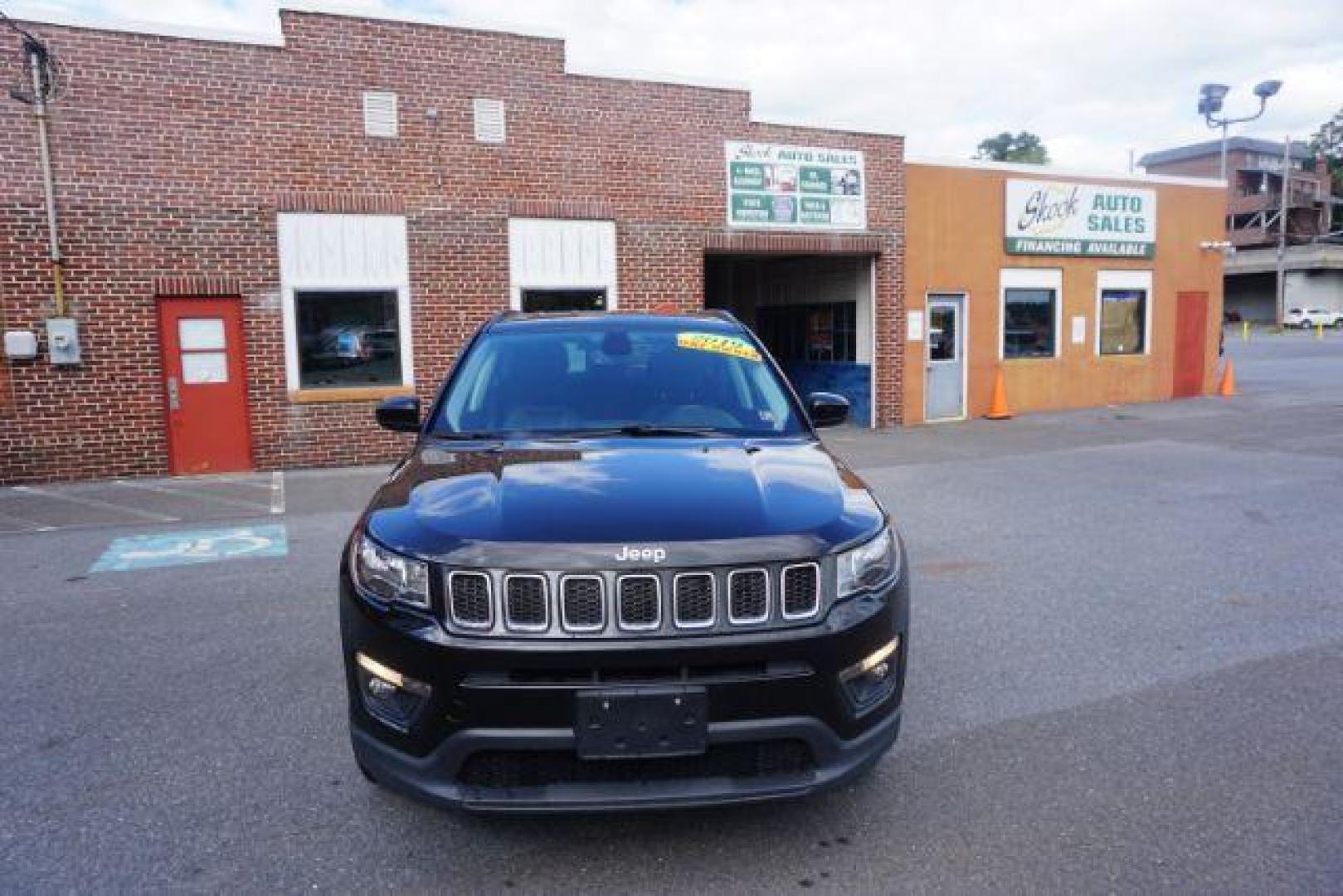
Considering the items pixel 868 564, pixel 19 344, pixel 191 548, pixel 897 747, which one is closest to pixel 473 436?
pixel 868 564

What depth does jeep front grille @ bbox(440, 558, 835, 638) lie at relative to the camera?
264 centimetres

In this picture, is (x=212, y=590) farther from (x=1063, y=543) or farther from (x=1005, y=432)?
(x=1005, y=432)

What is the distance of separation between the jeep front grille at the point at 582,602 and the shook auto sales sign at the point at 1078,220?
15.4m

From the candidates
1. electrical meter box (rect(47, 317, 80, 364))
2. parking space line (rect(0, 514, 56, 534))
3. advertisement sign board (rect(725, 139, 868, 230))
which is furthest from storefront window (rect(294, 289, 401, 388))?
advertisement sign board (rect(725, 139, 868, 230))

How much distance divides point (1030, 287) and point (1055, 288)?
63 cm

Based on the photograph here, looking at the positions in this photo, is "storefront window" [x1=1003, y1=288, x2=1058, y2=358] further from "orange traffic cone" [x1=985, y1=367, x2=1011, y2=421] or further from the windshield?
the windshield

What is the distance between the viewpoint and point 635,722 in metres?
2.58

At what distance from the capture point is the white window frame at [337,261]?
11523 millimetres

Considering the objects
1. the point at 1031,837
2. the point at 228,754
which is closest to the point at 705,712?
the point at 1031,837

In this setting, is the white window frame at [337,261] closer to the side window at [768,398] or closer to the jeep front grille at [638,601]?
the side window at [768,398]

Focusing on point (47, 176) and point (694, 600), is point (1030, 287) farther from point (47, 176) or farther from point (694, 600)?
point (694, 600)

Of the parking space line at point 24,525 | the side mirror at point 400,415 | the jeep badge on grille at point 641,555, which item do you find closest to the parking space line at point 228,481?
the parking space line at point 24,525

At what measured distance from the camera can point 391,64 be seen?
1171 centimetres

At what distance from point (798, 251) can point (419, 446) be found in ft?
37.1
